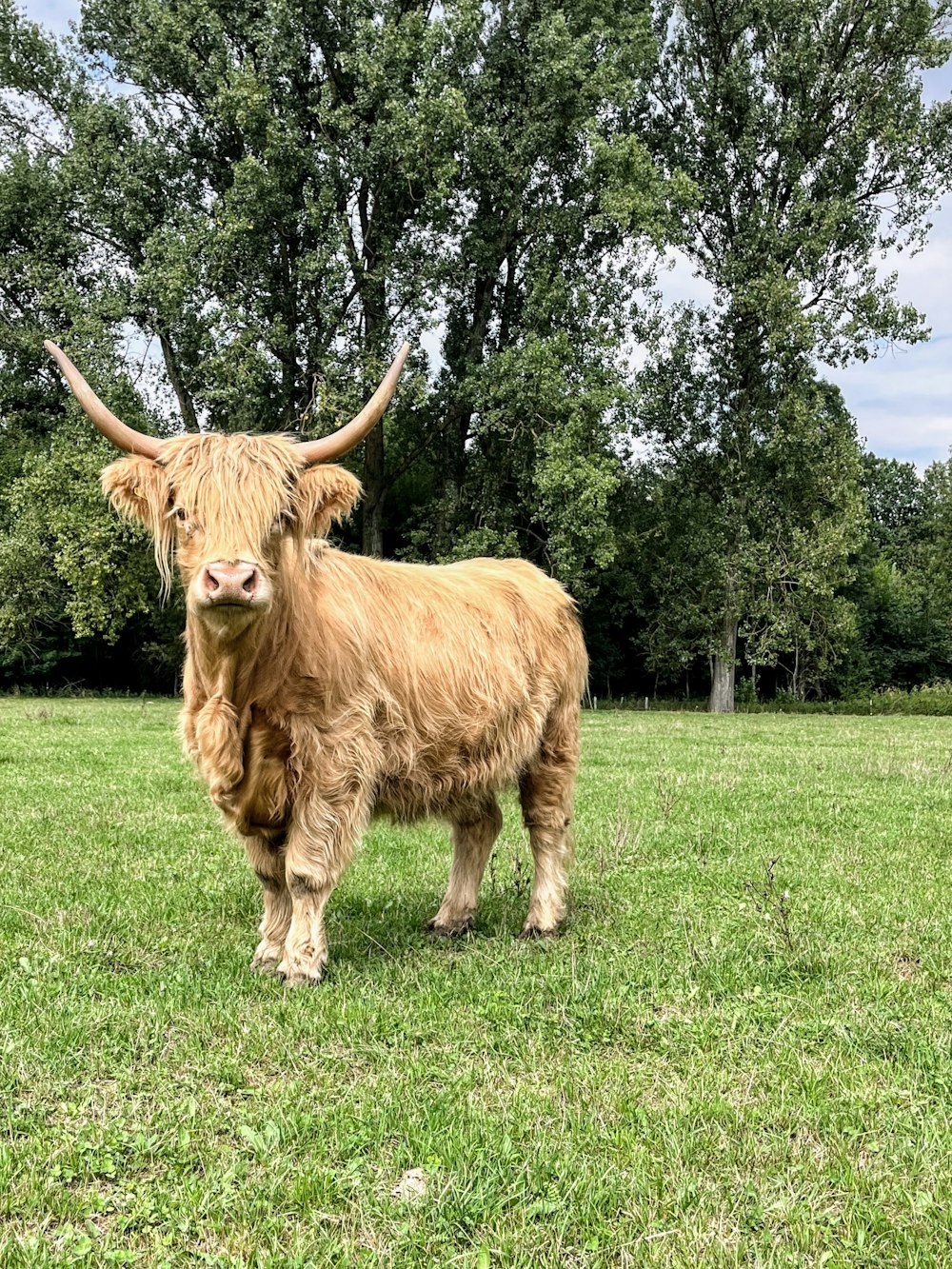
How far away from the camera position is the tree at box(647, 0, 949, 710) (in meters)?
25.8

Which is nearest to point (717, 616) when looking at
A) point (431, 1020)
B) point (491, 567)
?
point (491, 567)

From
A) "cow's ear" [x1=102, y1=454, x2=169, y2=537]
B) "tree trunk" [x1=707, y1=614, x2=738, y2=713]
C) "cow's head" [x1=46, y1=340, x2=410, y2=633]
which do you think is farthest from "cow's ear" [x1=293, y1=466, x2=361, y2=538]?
"tree trunk" [x1=707, y1=614, x2=738, y2=713]

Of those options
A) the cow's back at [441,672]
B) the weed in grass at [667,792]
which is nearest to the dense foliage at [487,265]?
the weed in grass at [667,792]

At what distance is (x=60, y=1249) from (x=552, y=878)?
131 inches

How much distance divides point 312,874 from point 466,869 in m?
1.29

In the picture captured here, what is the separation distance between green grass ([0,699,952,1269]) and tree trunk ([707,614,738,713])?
2225cm

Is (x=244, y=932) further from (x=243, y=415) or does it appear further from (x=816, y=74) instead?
(x=816, y=74)

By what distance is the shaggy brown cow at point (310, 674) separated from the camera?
12.8 ft

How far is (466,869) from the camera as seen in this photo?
5.28 m

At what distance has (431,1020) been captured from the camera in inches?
145

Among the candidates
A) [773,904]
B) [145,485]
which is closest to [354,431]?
[145,485]

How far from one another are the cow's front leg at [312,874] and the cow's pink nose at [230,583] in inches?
43.5

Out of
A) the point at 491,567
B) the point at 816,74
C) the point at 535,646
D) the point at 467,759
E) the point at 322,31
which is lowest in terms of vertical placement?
the point at 467,759

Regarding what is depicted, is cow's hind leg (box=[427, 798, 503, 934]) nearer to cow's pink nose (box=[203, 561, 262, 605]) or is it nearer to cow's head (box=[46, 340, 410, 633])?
cow's head (box=[46, 340, 410, 633])
